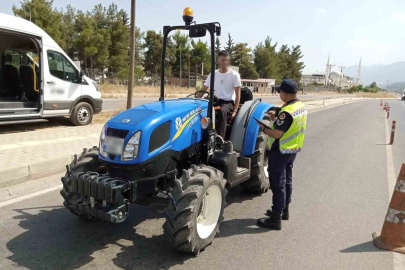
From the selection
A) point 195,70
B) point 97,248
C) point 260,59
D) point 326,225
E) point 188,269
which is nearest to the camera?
point 188,269

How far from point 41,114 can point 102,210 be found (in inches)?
291

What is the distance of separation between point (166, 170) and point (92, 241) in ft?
3.65

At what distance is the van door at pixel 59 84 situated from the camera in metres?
9.52

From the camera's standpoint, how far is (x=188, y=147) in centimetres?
395

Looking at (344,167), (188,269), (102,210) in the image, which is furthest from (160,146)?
(344,167)

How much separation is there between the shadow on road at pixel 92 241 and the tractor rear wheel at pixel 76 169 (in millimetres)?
324

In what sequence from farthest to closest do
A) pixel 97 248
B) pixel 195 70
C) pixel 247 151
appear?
1. pixel 195 70
2. pixel 247 151
3. pixel 97 248

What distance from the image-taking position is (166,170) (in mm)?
3756

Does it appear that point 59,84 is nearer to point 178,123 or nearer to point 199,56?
point 178,123

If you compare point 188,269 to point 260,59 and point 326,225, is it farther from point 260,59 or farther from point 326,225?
point 260,59

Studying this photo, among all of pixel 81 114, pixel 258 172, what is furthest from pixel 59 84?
pixel 258 172

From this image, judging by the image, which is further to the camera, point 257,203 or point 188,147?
point 257,203

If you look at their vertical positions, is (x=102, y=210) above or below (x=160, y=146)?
below

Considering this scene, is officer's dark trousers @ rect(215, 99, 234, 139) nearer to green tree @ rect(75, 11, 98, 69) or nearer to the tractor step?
the tractor step
